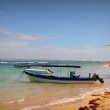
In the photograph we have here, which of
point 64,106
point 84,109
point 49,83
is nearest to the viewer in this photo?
point 84,109

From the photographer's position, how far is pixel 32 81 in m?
30.0

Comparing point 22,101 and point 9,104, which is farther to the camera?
point 22,101

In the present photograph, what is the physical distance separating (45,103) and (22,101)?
1757 mm

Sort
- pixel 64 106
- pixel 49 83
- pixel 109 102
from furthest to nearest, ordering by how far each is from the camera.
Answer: pixel 49 83 → pixel 64 106 → pixel 109 102

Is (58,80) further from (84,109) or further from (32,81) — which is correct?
(84,109)

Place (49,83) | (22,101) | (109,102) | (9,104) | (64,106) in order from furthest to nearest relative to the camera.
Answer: (49,83)
(22,101)
(9,104)
(64,106)
(109,102)

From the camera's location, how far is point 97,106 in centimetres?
1223

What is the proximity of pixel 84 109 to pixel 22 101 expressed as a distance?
5.56 meters

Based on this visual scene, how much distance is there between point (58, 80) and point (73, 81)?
1.74m

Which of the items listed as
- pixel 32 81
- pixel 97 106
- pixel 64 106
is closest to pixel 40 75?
pixel 32 81

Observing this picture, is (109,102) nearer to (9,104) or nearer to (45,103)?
(45,103)

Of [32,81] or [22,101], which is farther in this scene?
[32,81]

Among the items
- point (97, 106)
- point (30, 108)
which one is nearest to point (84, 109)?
point (97, 106)

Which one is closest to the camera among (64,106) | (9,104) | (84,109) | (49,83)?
(84,109)
